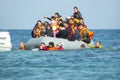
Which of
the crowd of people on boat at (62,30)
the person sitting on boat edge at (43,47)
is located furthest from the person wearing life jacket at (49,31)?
the person sitting on boat edge at (43,47)

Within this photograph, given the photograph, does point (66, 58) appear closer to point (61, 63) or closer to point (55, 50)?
point (61, 63)

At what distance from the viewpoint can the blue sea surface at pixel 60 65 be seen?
19297 millimetres

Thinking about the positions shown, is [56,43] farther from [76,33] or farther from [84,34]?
[84,34]

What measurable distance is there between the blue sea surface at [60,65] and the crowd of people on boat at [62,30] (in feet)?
3.63

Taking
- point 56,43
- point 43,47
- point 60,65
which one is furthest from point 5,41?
point 60,65

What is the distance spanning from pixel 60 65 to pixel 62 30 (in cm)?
786

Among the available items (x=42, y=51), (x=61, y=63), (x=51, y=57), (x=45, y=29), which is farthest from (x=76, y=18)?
(x=61, y=63)

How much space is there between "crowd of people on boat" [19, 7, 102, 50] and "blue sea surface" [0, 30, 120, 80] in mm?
1107

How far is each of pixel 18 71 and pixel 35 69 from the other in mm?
741

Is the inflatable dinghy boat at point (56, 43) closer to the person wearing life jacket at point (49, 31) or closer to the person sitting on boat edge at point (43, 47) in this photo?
the person sitting on boat edge at point (43, 47)

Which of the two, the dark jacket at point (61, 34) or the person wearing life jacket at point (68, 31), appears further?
the dark jacket at point (61, 34)

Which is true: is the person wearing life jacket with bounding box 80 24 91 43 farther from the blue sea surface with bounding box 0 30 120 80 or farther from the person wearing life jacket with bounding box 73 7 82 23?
the blue sea surface with bounding box 0 30 120 80

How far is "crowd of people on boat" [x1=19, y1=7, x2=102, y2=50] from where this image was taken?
29672 mm

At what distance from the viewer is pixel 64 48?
29.8 metres
